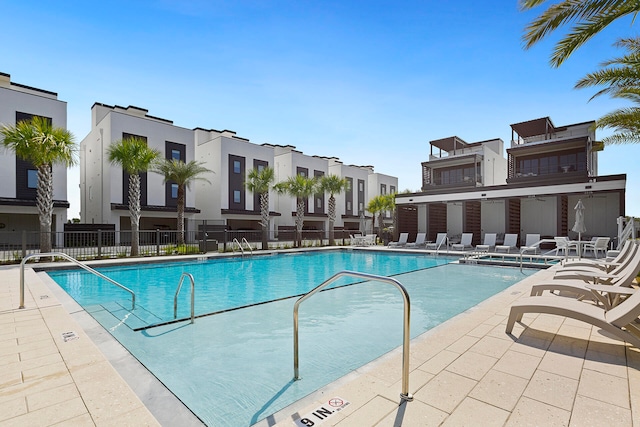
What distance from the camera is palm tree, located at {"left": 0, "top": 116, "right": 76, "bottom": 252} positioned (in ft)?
44.3

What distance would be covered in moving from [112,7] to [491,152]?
28.3 meters

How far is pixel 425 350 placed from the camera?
381cm

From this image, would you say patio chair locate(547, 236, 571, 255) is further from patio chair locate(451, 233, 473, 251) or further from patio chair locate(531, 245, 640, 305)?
patio chair locate(531, 245, 640, 305)

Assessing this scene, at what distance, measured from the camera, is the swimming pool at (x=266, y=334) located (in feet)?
12.4

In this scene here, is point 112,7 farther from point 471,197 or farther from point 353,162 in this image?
point 353,162

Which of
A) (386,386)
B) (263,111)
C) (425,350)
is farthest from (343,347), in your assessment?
(263,111)

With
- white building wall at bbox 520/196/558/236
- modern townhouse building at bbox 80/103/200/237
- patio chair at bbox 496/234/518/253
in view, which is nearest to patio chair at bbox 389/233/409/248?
patio chair at bbox 496/234/518/253

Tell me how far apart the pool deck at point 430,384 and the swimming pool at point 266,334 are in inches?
28.2

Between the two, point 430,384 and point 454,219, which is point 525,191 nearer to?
point 454,219

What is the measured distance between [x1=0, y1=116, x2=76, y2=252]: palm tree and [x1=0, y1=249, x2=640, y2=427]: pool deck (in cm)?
1210

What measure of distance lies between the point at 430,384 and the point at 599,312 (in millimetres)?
2265

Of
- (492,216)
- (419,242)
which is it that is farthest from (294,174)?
(492,216)

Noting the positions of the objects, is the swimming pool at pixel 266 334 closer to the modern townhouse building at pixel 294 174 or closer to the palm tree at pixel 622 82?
the palm tree at pixel 622 82

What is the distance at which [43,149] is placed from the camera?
45.0 ft
